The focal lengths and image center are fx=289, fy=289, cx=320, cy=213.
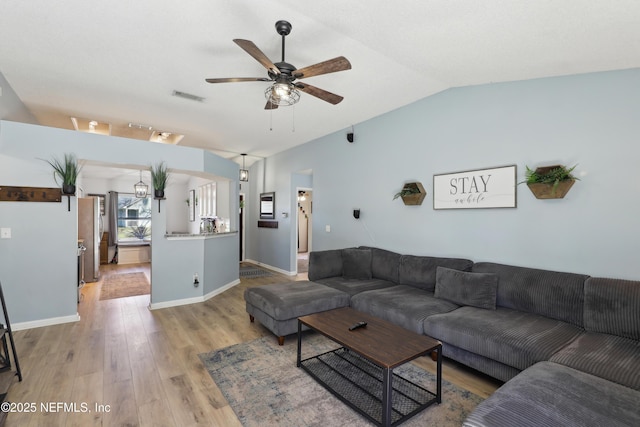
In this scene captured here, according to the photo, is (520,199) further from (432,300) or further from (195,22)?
(195,22)

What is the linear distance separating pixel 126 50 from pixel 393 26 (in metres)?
2.42

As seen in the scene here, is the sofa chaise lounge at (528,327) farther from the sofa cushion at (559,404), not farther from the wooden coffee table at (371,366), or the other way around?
the wooden coffee table at (371,366)

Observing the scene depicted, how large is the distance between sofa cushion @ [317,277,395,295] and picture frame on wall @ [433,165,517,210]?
1.23 meters

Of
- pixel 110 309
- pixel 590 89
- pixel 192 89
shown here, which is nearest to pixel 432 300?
pixel 590 89

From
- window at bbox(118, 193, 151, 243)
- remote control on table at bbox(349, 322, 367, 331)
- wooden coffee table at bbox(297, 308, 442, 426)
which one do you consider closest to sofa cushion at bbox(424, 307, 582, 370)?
wooden coffee table at bbox(297, 308, 442, 426)

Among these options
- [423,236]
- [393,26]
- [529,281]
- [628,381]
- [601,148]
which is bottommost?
[628,381]

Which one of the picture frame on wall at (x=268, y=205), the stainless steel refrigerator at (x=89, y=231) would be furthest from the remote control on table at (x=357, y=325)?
the stainless steel refrigerator at (x=89, y=231)

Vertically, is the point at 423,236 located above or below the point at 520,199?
below

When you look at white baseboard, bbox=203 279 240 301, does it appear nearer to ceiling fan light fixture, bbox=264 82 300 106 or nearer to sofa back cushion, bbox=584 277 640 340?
ceiling fan light fixture, bbox=264 82 300 106

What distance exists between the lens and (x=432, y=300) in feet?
10.0

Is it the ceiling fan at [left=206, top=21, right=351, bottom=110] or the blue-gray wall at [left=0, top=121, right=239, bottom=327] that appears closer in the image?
the ceiling fan at [left=206, top=21, right=351, bottom=110]

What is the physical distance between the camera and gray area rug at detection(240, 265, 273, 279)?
645 centimetres

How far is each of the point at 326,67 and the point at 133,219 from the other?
965 cm

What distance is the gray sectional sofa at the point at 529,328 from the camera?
1.41 meters
